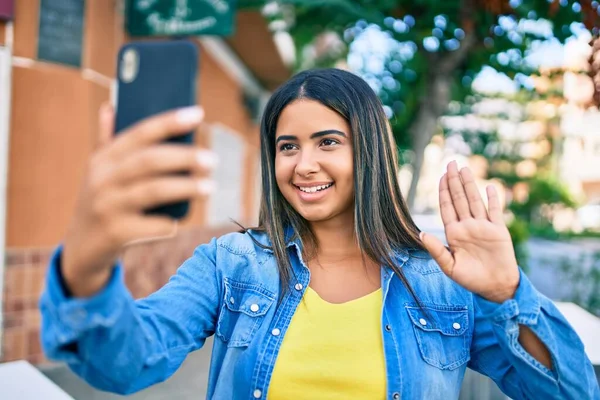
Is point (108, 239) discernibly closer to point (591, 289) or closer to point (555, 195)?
point (591, 289)

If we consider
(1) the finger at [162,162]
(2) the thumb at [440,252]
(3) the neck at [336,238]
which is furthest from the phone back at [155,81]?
(3) the neck at [336,238]

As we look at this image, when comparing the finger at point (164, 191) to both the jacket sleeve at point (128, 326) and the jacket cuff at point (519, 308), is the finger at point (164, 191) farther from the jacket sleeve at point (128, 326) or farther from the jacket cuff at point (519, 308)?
the jacket cuff at point (519, 308)

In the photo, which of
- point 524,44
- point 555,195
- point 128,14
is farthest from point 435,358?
point 555,195

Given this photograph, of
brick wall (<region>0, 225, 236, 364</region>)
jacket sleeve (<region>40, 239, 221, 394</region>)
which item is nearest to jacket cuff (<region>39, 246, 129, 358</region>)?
jacket sleeve (<region>40, 239, 221, 394</region>)

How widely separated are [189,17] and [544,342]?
11.8ft

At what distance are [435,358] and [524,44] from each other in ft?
9.26

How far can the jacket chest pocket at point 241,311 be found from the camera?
148 cm

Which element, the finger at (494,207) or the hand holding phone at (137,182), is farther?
the finger at (494,207)

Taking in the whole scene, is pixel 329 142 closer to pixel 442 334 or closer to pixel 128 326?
pixel 442 334

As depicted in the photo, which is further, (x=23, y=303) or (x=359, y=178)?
(x=23, y=303)

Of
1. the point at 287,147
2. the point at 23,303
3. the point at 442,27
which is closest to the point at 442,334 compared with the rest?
the point at 287,147

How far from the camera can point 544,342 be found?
1240 millimetres

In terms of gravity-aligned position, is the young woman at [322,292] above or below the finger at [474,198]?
below

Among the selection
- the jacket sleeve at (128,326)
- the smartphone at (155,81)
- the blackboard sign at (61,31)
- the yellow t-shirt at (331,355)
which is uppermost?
the blackboard sign at (61,31)
